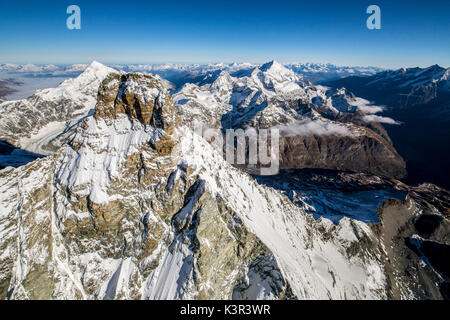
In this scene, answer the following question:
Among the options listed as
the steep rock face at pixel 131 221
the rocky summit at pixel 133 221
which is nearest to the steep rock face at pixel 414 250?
the rocky summit at pixel 133 221

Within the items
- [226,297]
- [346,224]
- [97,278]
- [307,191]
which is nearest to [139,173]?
[97,278]

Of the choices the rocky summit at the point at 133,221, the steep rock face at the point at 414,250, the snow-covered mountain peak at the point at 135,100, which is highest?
the snow-covered mountain peak at the point at 135,100

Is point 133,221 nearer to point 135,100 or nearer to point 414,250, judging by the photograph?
point 135,100

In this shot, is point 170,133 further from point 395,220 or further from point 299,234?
point 395,220

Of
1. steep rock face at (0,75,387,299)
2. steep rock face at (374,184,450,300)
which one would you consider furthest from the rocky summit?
steep rock face at (374,184,450,300)

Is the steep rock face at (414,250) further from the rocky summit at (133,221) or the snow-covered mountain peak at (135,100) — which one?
the snow-covered mountain peak at (135,100)

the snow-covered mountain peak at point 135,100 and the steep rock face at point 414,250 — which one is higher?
the snow-covered mountain peak at point 135,100

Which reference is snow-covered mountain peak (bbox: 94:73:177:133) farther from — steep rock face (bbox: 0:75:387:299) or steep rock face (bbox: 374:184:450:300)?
steep rock face (bbox: 374:184:450:300)

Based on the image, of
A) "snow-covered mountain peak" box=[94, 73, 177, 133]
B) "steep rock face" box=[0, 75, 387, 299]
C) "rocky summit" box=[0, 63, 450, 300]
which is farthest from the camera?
"snow-covered mountain peak" box=[94, 73, 177, 133]

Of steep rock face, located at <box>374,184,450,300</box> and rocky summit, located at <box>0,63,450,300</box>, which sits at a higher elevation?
rocky summit, located at <box>0,63,450,300</box>
